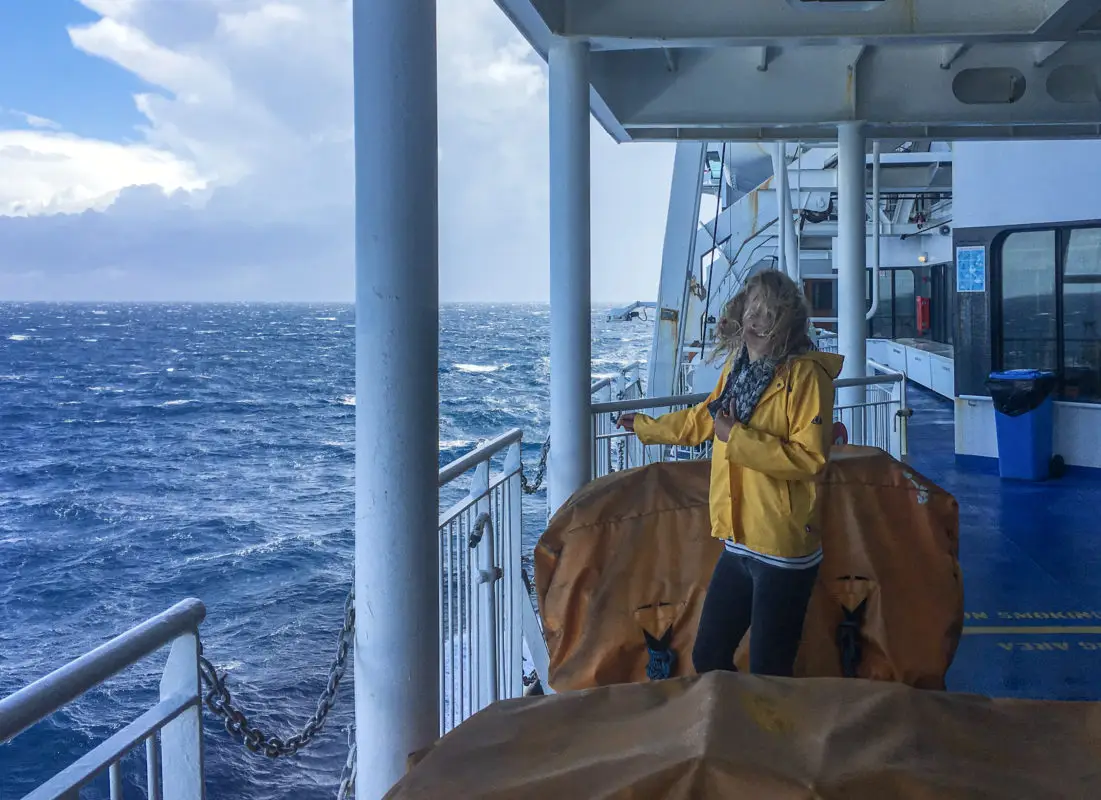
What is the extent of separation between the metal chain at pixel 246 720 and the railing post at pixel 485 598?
2.62ft

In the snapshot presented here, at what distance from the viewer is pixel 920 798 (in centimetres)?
110

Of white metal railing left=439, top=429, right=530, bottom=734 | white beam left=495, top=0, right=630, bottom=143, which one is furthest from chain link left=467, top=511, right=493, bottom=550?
white beam left=495, top=0, right=630, bottom=143

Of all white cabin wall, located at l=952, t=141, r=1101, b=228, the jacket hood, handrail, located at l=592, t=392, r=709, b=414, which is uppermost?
white cabin wall, located at l=952, t=141, r=1101, b=228

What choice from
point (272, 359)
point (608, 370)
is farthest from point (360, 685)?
point (272, 359)

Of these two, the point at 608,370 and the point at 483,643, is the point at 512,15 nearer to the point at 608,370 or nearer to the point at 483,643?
the point at 483,643

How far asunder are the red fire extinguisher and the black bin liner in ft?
49.0

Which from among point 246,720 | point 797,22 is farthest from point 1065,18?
point 246,720

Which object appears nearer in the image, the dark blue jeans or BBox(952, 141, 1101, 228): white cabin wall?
the dark blue jeans

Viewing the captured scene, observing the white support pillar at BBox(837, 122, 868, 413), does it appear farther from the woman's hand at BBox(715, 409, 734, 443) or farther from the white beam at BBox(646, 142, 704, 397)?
the woman's hand at BBox(715, 409, 734, 443)

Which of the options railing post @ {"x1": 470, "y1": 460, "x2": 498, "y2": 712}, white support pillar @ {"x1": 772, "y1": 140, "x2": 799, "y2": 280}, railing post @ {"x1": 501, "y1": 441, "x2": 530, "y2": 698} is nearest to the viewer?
railing post @ {"x1": 470, "y1": 460, "x2": 498, "y2": 712}

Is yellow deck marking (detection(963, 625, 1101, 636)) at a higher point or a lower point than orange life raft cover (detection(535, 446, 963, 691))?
lower

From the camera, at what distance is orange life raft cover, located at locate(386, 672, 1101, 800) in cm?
111

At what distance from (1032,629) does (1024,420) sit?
4.43 meters

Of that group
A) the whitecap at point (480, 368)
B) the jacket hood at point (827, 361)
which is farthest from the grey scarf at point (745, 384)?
the whitecap at point (480, 368)
